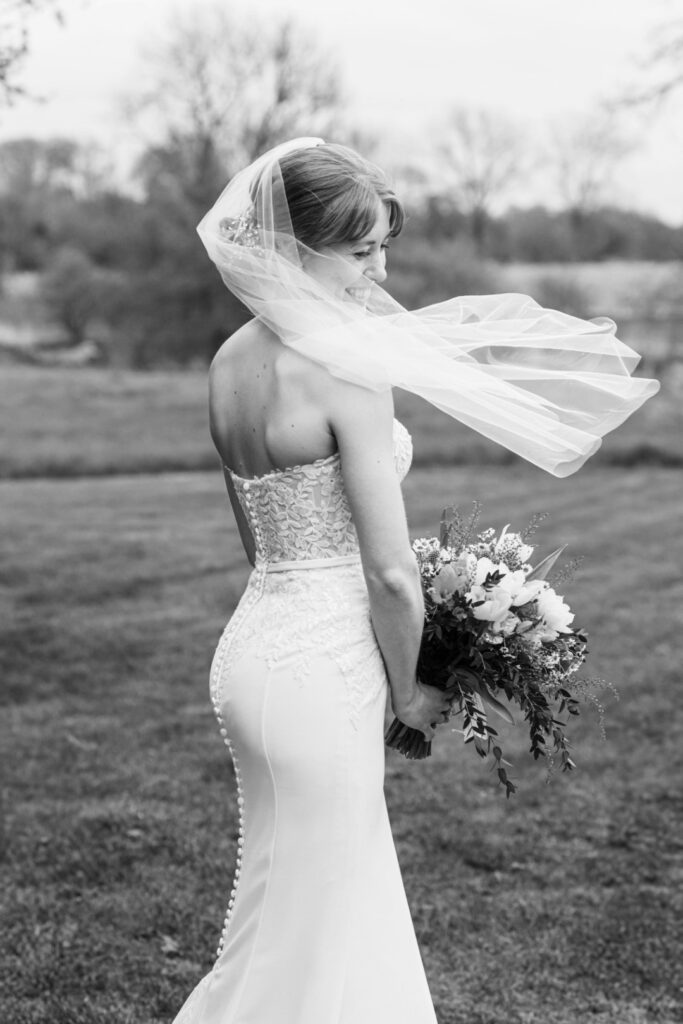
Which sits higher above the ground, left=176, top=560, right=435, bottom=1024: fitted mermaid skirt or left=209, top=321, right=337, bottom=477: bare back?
left=209, top=321, right=337, bottom=477: bare back

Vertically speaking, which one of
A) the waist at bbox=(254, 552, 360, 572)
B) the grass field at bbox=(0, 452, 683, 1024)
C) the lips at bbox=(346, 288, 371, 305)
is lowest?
the grass field at bbox=(0, 452, 683, 1024)

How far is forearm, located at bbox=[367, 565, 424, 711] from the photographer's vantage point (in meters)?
3.05

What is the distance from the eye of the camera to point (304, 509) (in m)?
3.13

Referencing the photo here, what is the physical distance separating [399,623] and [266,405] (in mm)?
664

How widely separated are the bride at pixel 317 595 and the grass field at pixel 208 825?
1.51m

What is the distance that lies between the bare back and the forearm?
37cm

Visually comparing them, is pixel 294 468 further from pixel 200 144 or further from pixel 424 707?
pixel 200 144

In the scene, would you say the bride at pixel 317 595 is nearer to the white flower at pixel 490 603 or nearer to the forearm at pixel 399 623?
the forearm at pixel 399 623

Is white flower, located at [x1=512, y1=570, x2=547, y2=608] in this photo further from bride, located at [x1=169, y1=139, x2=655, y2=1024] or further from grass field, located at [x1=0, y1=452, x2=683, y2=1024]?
grass field, located at [x1=0, y1=452, x2=683, y2=1024]

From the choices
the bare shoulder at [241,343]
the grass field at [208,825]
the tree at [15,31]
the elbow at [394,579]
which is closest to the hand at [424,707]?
the elbow at [394,579]

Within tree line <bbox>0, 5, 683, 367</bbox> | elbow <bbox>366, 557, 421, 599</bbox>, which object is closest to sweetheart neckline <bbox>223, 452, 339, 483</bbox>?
elbow <bbox>366, 557, 421, 599</bbox>

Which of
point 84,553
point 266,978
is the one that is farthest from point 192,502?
point 266,978

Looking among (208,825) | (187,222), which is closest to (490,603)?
(208,825)

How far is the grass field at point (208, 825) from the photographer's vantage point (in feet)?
15.6
